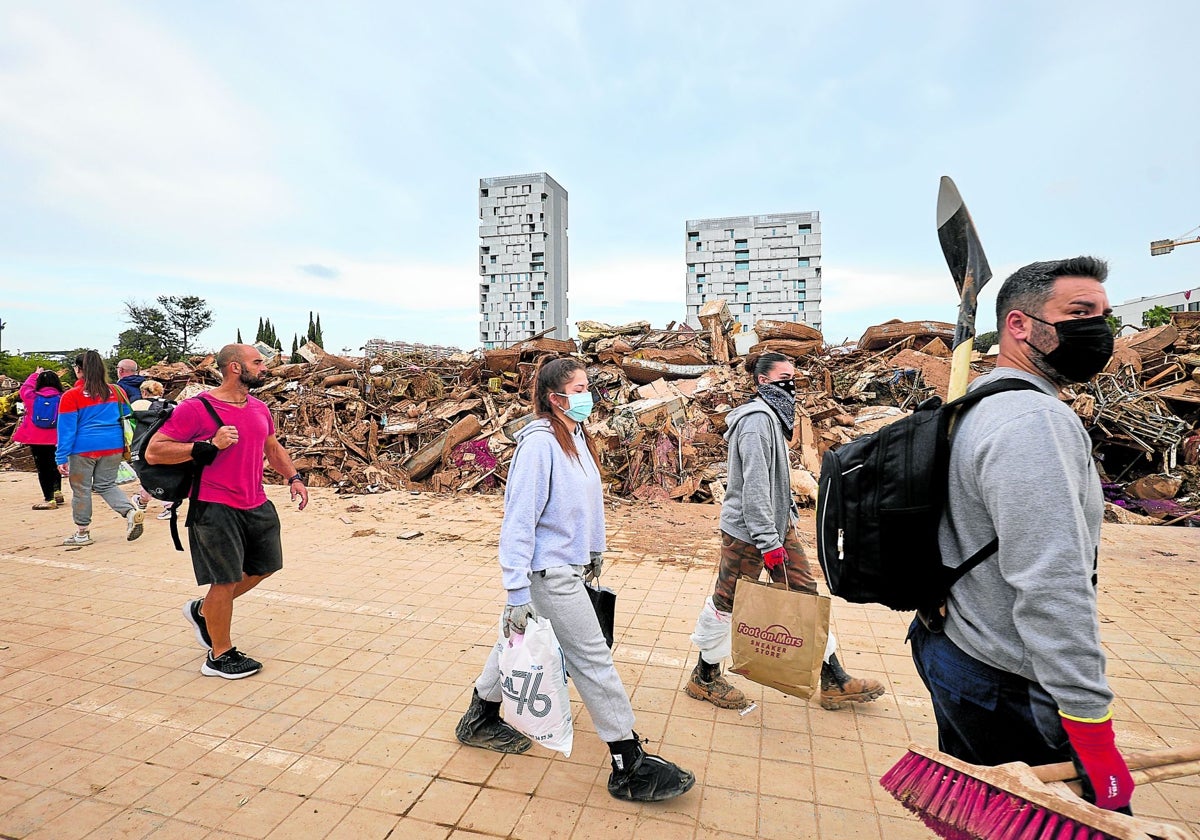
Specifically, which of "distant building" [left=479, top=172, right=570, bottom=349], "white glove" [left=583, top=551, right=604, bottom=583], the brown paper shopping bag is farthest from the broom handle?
"distant building" [left=479, top=172, right=570, bottom=349]

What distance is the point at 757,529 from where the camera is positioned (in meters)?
3.43

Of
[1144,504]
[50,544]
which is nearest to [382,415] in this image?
[50,544]

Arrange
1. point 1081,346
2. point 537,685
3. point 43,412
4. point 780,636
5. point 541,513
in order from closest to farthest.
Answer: point 1081,346, point 537,685, point 541,513, point 780,636, point 43,412

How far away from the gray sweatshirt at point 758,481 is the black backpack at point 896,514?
5.21 ft

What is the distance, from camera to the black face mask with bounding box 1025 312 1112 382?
1684 mm

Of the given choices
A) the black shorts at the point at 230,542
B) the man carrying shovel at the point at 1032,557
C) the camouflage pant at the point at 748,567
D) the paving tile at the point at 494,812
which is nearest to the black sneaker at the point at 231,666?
the black shorts at the point at 230,542

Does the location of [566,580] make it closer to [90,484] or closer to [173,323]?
[90,484]

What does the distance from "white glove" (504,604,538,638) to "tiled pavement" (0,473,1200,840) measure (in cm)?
82

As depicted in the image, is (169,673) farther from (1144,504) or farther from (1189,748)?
(1144,504)

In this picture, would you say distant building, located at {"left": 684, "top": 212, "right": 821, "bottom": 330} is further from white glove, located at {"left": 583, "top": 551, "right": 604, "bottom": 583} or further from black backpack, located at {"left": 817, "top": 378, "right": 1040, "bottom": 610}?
black backpack, located at {"left": 817, "top": 378, "right": 1040, "bottom": 610}

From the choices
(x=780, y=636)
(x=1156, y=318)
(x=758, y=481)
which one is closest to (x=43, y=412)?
(x=758, y=481)

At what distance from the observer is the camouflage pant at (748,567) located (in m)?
3.57

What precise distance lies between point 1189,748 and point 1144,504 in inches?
407

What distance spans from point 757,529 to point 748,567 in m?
0.34
